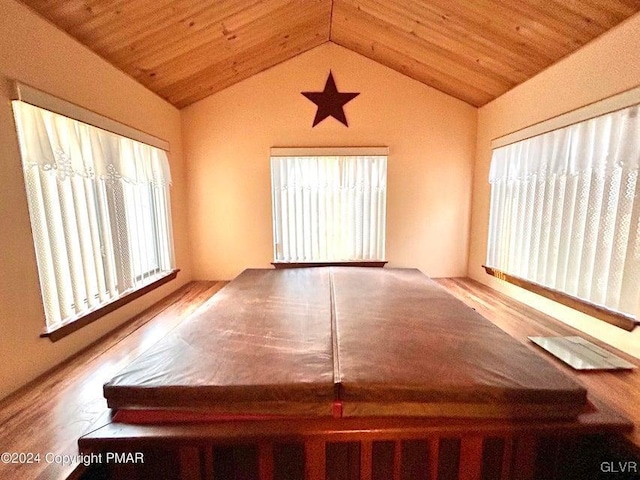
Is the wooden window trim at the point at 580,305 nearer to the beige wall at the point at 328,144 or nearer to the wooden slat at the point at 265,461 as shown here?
the beige wall at the point at 328,144

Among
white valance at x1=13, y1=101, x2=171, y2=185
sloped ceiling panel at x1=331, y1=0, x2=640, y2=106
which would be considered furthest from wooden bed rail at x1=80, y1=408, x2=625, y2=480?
sloped ceiling panel at x1=331, y1=0, x2=640, y2=106

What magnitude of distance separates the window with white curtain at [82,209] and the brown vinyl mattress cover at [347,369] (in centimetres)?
67

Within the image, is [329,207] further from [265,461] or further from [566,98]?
[265,461]

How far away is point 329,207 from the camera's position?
9.82 feet

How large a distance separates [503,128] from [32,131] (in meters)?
3.29

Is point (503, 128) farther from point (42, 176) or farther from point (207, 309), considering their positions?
point (42, 176)

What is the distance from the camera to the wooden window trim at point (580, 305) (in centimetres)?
150

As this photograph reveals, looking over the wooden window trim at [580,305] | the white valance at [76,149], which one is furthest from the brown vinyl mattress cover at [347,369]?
the white valance at [76,149]

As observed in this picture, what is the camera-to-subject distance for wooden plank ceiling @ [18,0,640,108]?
5.16 feet

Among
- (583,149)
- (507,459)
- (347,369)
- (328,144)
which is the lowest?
(507,459)

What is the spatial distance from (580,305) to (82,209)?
3045 millimetres

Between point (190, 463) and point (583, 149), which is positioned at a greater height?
point (583, 149)

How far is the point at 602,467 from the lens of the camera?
1016 mm

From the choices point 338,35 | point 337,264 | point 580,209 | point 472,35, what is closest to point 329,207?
point 337,264
